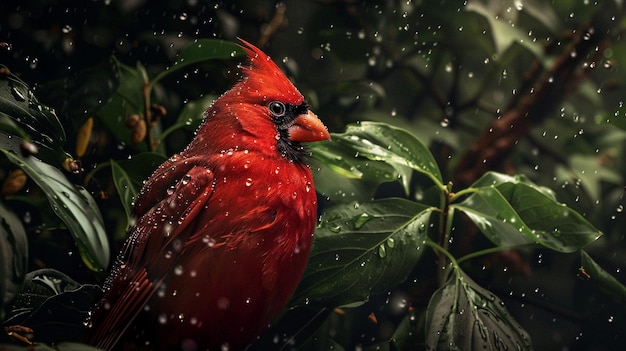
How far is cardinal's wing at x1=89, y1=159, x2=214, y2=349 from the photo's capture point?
884 mm

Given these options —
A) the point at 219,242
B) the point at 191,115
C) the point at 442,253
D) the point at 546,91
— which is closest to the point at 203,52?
the point at 191,115

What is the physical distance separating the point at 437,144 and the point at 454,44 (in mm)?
194

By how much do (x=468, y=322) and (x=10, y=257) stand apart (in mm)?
611

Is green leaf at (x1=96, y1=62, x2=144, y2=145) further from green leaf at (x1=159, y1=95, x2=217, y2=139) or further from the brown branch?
the brown branch

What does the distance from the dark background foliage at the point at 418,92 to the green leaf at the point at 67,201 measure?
0.14 m

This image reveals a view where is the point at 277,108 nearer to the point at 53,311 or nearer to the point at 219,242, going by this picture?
the point at 219,242

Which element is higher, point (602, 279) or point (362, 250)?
point (362, 250)

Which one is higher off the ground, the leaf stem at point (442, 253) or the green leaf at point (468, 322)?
the leaf stem at point (442, 253)

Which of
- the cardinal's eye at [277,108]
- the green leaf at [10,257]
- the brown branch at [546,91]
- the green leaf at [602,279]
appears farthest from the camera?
the brown branch at [546,91]

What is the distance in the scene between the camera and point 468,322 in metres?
1.02

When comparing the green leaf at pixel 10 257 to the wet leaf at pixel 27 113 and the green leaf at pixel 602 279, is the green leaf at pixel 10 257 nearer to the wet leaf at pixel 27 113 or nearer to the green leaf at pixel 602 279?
the wet leaf at pixel 27 113

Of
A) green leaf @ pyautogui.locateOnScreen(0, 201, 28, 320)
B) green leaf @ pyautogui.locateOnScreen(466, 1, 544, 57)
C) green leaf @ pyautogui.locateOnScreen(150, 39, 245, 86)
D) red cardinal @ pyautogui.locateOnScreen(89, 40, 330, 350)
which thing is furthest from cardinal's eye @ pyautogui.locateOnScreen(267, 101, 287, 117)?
green leaf @ pyautogui.locateOnScreen(466, 1, 544, 57)

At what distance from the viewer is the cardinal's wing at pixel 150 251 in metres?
0.88

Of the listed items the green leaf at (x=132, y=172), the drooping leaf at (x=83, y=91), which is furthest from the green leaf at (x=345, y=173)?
the drooping leaf at (x=83, y=91)
